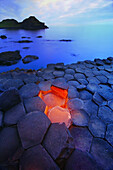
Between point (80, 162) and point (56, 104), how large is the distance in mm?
1152

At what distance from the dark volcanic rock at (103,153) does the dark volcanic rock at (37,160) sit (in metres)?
0.73

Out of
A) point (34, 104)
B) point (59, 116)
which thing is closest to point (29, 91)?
point (34, 104)

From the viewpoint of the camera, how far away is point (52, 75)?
356cm

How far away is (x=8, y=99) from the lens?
5.41ft

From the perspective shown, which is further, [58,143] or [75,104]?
[75,104]

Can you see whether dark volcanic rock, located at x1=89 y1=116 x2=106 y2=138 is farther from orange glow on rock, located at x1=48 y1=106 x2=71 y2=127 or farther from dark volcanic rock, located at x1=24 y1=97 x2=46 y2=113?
dark volcanic rock, located at x1=24 y1=97 x2=46 y2=113

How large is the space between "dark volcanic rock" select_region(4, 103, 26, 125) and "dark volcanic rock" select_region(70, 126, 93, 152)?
3.29 ft

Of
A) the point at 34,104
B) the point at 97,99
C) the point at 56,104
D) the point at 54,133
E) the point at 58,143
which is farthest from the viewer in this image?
the point at 97,99

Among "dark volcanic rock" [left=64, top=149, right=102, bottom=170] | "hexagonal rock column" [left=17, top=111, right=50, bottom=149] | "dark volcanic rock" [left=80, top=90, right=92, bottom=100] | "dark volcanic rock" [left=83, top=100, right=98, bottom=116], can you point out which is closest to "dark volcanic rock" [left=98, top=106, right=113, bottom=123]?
"dark volcanic rock" [left=83, top=100, right=98, bottom=116]

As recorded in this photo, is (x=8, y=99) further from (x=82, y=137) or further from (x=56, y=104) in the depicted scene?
(x=82, y=137)

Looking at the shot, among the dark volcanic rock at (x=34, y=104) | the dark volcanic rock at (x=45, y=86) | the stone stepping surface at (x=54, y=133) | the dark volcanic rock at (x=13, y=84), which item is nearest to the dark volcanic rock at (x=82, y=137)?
the stone stepping surface at (x=54, y=133)

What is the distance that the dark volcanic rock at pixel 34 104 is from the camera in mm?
1724

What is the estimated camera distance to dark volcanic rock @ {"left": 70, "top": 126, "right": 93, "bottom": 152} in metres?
1.45

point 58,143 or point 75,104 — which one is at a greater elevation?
point 58,143
